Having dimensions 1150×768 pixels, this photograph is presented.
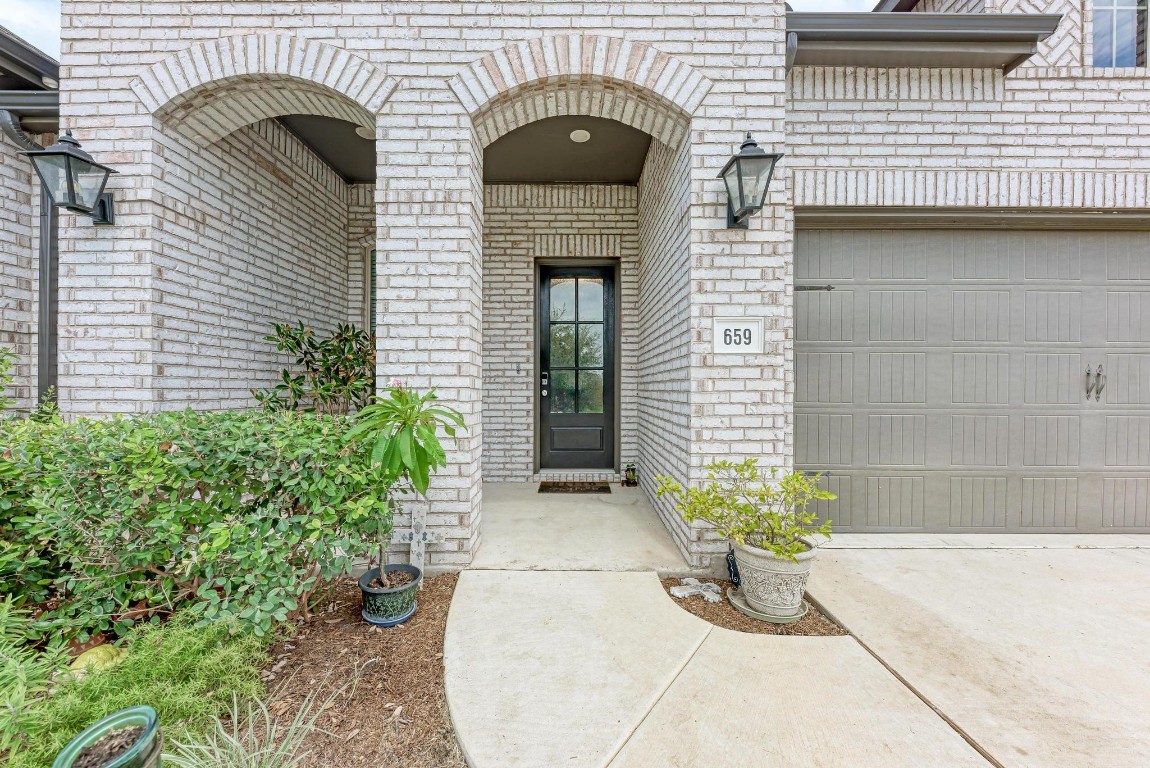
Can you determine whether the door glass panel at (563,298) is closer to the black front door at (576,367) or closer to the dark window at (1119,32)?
the black front door at (576,367)

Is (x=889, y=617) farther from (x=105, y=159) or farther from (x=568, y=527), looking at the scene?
(x=105, y=159)

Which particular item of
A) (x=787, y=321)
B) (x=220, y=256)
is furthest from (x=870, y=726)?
(x=220, y=256)

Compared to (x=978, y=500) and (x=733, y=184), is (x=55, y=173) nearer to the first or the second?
(x=733, y=184)

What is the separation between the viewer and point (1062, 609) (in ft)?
7.16

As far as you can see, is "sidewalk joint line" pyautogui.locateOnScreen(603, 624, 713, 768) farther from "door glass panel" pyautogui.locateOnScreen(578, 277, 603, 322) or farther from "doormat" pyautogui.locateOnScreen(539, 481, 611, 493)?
"door glass panel" pyautogui.locateOnScreen(578, 277, 603, 322)

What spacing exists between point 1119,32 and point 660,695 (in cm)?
495

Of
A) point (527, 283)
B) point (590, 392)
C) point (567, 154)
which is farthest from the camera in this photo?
point (590, 392)

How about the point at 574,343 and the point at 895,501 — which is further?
the point at 574,343

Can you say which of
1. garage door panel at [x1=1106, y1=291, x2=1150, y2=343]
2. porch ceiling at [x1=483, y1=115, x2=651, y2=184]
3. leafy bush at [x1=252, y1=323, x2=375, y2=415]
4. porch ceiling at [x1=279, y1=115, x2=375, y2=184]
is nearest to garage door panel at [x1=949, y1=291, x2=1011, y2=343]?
garage door panel at [x1=1106, y1=291, x2=1150, y2=343]

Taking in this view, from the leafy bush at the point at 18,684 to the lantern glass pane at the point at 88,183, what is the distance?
2017mm

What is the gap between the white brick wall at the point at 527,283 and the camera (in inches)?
175

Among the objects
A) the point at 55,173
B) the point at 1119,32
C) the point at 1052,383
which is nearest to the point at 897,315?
the point at 1052,383

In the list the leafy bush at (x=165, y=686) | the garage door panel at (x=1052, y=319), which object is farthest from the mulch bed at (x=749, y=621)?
the garage door panel at (x=1052, y=319)

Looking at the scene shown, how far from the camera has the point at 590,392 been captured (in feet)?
15.3
